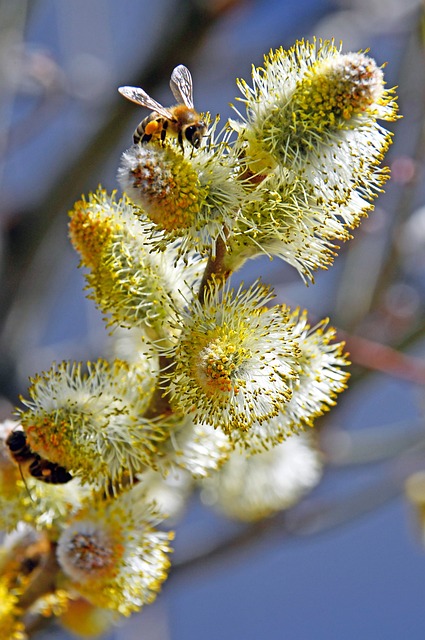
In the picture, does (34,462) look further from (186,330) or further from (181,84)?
(181,84)

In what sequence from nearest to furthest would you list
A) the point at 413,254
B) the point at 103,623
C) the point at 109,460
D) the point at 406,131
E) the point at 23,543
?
the point at 109,460 → the point at 23,543 → the point at 103,623 → the point at 413,254 → the point at 406,131

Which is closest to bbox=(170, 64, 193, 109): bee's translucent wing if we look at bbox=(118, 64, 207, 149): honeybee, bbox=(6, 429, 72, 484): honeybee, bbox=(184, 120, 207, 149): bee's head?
bbox=(118, 64, 207, 149): honeybee

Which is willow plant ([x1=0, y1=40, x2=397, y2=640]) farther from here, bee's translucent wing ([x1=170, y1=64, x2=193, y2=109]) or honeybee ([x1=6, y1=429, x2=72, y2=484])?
bee's translucent wing ([x1=170, y1=64, x2=193, y2=109])

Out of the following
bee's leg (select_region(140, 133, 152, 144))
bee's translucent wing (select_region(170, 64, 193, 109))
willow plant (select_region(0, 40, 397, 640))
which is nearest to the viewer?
willow plant (select_region(0, 40, 397, 640))

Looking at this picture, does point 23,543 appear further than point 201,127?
Yes

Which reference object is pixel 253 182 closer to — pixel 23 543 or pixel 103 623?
pixel 23 543

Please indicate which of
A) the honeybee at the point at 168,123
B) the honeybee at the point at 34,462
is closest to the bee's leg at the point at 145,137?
the honeybee at the point at 168,123

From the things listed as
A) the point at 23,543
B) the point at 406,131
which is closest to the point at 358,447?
the point at 406,131

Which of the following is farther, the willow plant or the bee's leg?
the bee's leg
